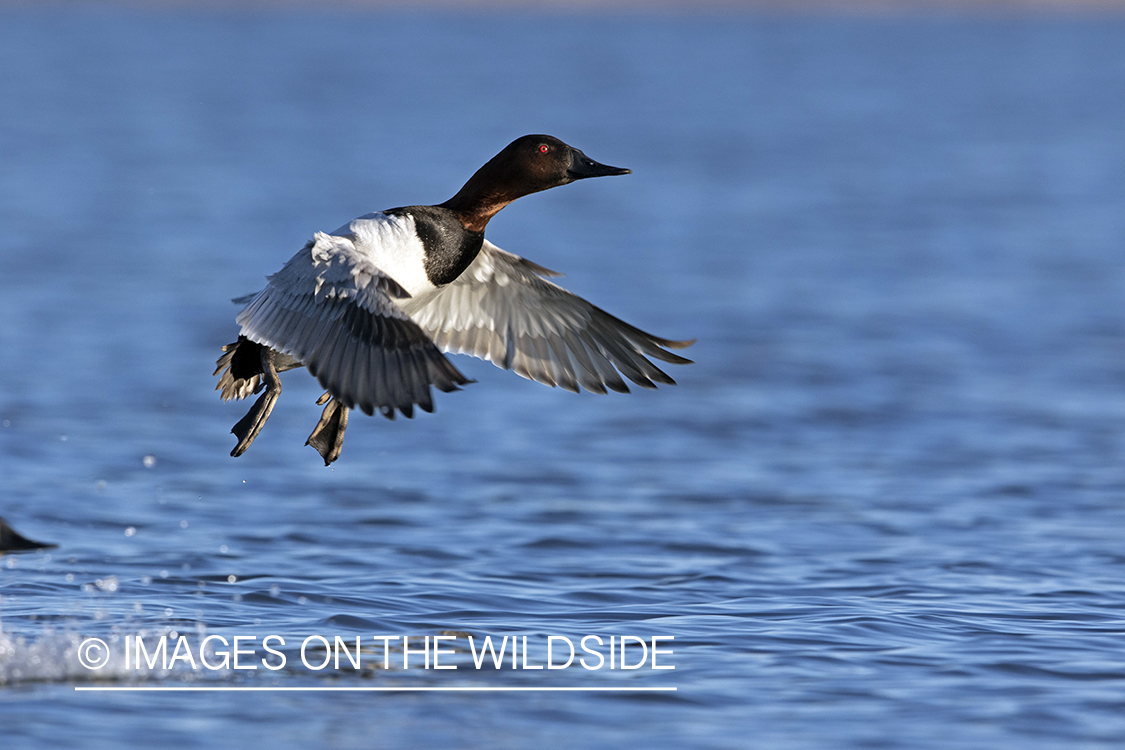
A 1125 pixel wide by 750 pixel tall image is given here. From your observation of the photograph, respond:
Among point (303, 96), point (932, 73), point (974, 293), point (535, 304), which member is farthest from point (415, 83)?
point (535, 304)

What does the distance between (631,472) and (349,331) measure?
459 cm

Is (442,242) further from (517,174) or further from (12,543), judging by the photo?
(12,543)

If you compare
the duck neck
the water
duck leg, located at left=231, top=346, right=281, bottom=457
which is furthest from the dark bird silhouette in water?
the duck neck

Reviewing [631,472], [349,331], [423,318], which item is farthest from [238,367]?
[631,472]

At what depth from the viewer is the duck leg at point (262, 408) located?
663 centimetres

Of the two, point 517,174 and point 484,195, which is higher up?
point 517,174

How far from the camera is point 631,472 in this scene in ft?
33.3

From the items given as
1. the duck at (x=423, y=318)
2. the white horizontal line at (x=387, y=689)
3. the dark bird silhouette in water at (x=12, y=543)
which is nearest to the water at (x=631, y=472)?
the white horizontal line at (x=387, y=689)

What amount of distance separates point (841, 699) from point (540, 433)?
18.2 feet

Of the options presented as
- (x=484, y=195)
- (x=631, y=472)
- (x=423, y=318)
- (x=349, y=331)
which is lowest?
(x=631, y=472)

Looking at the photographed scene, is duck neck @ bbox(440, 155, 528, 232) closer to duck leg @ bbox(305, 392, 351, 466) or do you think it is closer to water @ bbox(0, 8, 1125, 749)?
duck leg @ bbox(305, 392, 351, 466)

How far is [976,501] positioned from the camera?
30.6ft

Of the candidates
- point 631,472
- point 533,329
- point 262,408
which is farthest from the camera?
point 631,472

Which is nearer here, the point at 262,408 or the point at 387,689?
the point at 387,689
